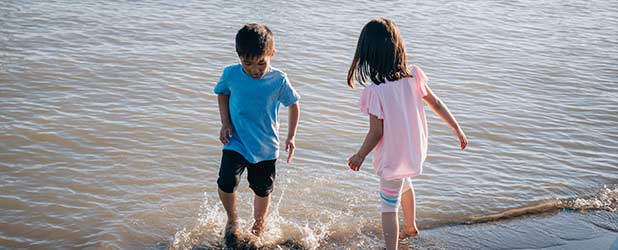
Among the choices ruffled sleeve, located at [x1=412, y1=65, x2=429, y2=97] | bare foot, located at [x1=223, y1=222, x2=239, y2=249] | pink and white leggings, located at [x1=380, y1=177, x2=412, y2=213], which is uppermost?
ruffled sleeve, located at [x1=412, y1=65, x2=429, y2=97]

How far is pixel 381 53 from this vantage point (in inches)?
150

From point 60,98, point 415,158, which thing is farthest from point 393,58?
point 60,98

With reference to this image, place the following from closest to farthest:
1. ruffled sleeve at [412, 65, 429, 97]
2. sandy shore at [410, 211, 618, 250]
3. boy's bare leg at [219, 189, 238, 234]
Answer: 1. ruffled sleeve at [412, 65, 429, 97]
2. boy's bare leg at [219, 189, 238, 234]
3. sandy shore at [410, 211, 618, 250]

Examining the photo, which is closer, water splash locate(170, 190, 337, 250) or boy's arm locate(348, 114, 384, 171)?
boy's arm locate(348, 114, 384, 171)

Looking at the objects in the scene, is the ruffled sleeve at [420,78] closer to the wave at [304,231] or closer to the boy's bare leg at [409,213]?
the boy's bare leg at [409,213]

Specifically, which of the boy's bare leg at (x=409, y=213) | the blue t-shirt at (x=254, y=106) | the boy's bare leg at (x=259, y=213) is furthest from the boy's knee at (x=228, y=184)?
the boy's bare leg at (x=409, y=213)

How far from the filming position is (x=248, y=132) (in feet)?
13.4

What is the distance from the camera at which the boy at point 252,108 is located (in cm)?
388

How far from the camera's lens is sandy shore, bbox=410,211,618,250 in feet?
14.8

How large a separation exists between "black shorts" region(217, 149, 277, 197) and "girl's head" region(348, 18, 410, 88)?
78 centimetres

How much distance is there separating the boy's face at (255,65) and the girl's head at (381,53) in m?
0.48

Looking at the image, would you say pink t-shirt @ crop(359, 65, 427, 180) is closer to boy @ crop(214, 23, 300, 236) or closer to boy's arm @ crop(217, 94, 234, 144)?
boy @ crop(214, 23, 300, 236)

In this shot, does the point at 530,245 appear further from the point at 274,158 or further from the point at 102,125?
the point at 102,125

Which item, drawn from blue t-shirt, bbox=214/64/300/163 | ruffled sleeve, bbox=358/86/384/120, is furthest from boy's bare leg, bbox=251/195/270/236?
ruffled sleeve, bbox=358/86/384/120
